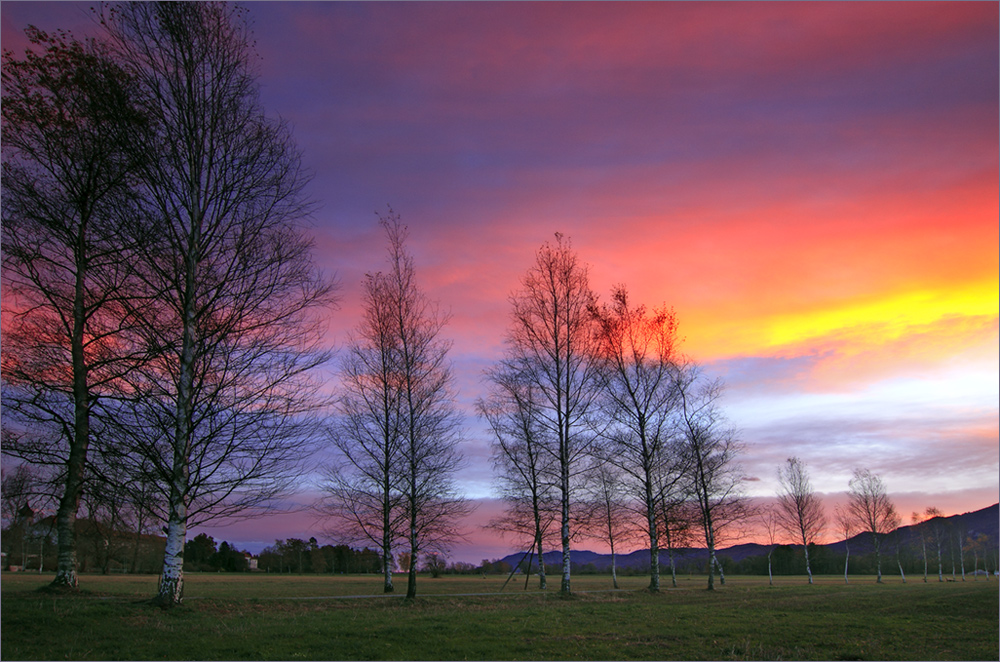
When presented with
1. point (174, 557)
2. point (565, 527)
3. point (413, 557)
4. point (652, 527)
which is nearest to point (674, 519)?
point (652, 527)

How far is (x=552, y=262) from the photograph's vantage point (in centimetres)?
2798

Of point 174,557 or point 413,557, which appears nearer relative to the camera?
point 174,557

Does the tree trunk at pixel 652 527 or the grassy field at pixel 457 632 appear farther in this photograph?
the tree trunk at pixel 652 527

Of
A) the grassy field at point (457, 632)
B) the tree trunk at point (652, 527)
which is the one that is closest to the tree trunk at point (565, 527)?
the grassy field at point (457, 632)

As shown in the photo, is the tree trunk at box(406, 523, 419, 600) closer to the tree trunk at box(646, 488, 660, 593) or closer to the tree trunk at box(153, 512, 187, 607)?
the tree trunk at box(153, 512, 187, 607)

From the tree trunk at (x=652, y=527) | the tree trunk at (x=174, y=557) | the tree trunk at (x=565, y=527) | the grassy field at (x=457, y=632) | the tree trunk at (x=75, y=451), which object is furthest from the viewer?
the tree trunk at (x=652, y=527)

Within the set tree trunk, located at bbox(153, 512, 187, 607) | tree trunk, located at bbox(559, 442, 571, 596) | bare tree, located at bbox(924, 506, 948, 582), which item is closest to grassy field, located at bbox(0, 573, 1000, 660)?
tree trunk, located at bbox(153, 512, 187, 607)

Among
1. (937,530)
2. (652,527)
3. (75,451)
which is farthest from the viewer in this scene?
(937,530)

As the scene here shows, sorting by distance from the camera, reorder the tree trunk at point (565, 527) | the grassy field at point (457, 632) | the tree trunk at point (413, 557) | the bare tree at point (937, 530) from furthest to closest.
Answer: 1. the bare tree at point (937, 530)
2. the tree trunk at point (565, 527)
3. the tree trunk at point (413, 557)
4. the grassy field at point (457, 632)

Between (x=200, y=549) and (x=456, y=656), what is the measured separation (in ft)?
359

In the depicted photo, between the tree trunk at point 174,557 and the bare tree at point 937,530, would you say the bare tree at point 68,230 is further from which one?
the bare tree at point 937,530

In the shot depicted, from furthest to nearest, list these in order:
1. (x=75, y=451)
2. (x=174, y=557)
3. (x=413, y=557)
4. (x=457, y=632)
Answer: (x=413, y=557) → (x=75, y=451) → (x=174, y=557) → (x=457, y=632)

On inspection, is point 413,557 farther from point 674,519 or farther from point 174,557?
point 674,519

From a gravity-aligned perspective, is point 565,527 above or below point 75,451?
below
